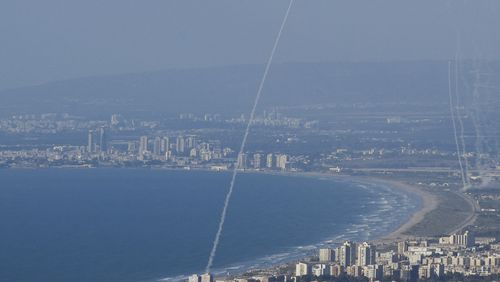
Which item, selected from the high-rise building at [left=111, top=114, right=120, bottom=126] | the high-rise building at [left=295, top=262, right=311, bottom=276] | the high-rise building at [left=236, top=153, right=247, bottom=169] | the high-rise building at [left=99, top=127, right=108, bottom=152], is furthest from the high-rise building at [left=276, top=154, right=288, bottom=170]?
the high-rise building at [left=295, top=262, right=311, bottom=276]

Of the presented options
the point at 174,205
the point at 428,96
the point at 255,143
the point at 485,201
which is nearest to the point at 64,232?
the point at 174,205

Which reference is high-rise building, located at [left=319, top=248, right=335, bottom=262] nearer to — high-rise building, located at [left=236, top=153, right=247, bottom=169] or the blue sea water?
the blue sea water

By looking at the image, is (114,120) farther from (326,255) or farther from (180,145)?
(326,255)

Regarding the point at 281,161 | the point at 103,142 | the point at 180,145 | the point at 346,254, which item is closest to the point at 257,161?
the point at 281,161

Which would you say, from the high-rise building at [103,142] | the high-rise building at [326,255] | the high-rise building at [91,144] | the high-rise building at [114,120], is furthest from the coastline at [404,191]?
the high-rise building at [114,120]

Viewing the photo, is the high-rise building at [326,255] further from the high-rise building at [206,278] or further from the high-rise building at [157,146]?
the high-rise building at [157,146]
